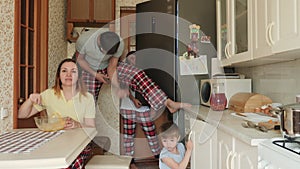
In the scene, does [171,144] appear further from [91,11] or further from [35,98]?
[91,11]

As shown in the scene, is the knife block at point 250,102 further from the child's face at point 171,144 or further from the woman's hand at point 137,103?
the woman's hand at point 137,103

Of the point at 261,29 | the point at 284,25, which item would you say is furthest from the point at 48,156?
the point at 261,29

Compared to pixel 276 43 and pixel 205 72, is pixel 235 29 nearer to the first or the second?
pixel 205 72

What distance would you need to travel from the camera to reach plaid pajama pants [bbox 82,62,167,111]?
3.11 metres

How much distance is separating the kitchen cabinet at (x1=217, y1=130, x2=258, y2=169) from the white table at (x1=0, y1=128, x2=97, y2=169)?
798 mm

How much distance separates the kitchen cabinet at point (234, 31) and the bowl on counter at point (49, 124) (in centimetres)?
140

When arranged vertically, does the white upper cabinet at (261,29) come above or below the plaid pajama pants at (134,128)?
above

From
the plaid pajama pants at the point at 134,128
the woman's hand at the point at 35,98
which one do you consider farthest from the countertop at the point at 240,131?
the woman's hand at the point at 35,98

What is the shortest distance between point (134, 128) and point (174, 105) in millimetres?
754

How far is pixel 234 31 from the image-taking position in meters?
2.46

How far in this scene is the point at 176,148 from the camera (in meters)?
2.37

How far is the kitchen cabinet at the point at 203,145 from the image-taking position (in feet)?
6.53

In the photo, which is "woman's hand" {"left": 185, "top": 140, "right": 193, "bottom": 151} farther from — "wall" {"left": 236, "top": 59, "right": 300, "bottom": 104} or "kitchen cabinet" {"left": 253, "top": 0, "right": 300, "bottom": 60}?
"kitchen cabinet" {"left": 253, "top": 0, "right": 300, "bottom": 60}

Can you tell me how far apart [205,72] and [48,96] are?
1491mm
